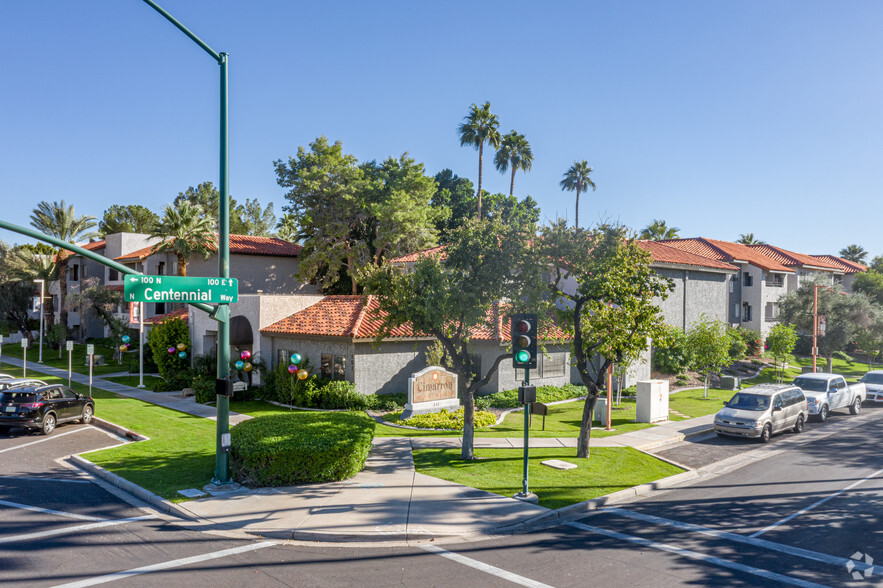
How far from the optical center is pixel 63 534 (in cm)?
1043

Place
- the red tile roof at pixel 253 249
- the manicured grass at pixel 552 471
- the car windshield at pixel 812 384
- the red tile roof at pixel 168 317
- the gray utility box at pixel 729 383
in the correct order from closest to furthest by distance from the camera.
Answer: the manicured grass at pixel 552 471 → the car windshield at pixel 812 384 → the gray utility box at pixel 729 383 → the red tile roof at pixel 168 317 → the red tile roof at pixel 253 249

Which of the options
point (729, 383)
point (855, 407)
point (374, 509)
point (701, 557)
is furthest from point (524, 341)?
point (729, 383)

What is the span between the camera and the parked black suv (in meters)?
19.2

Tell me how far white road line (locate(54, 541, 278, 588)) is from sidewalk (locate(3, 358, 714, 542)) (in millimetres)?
549

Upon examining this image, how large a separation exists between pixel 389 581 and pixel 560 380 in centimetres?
2148

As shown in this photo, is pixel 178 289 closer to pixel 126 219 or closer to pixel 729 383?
pixel 729 383

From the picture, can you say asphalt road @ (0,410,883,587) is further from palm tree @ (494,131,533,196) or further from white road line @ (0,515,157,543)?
palm tree @ (494,131,533,196)

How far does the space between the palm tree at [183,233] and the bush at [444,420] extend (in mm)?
20756

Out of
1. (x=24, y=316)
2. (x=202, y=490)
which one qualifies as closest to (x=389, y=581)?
(x=202, y=490)

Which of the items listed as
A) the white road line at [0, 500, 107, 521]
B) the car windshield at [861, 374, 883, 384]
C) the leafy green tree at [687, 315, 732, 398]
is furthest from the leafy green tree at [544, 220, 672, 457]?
the car windshield at [861, 374, 883, 384]

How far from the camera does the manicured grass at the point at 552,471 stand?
1320cm

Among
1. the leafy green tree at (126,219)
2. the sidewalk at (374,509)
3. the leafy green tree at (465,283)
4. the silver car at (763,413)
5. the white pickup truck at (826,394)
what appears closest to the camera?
the sidewalk at (374,509)

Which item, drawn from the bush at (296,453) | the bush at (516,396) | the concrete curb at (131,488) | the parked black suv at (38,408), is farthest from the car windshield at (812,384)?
the parked black suv at (38,408)

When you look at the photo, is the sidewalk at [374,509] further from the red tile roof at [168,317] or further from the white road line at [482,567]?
the red tile roof at [168,317]
